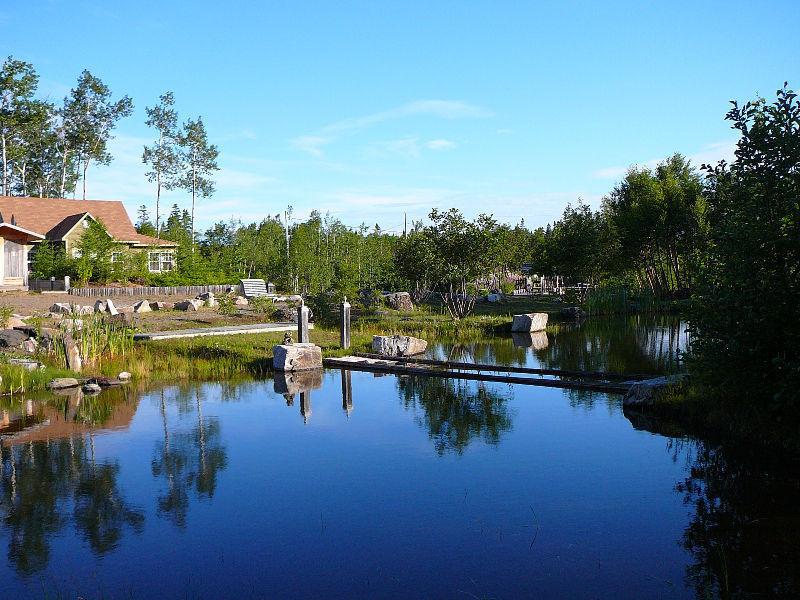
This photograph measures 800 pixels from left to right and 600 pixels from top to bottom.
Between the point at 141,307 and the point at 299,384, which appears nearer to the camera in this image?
the point at 299,384

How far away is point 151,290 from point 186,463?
25921mm

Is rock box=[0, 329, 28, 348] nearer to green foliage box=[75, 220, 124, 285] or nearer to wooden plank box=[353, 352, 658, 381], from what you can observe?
wooden plank box=[353, 352, 658, 381]

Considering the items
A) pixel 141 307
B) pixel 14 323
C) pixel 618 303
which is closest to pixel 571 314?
pixel 618 303

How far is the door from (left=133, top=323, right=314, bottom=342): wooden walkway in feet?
56.9

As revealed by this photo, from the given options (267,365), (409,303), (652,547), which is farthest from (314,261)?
(652,547)

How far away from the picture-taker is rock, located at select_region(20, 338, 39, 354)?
686 inches

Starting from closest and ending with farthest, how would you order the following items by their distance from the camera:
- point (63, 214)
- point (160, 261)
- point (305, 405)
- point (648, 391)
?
point (648, 391) → point (305, 405) → point (160, 261) → point (63, 214)

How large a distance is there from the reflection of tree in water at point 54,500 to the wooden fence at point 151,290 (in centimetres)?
2325

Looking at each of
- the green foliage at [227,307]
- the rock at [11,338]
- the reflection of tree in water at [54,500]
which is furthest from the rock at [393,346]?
the reflection of tree in water at [54,500]

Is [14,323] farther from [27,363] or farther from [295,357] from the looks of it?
[295,357]

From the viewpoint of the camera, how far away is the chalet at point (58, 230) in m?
34.9

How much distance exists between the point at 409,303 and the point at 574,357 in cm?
1285

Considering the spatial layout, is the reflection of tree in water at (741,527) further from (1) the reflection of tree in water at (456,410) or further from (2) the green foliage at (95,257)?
(2) the green foliage at (95,257)

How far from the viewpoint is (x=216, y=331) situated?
21438 mm
